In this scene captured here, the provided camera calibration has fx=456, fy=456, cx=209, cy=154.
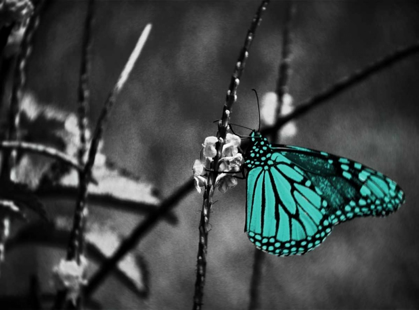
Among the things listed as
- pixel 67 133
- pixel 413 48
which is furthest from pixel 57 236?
pixel 413 48

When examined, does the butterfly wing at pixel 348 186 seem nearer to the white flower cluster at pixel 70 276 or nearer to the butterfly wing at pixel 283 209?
the butterfly wing at pixel 283 209

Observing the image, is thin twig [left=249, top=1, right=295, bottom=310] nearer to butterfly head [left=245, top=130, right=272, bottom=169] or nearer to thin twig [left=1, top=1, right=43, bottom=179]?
butterfly head [left=245, top=130, right=272, bottom=169]

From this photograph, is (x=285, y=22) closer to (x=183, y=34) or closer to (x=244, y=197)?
(x=183, y=34)

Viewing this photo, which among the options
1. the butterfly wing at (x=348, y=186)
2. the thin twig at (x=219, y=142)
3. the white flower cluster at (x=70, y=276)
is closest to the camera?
the thin twig at (x=219, y=142)

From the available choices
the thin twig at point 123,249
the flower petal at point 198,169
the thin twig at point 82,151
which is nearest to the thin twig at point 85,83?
the thin twig at point 82,151

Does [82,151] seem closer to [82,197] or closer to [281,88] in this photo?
[82,197]

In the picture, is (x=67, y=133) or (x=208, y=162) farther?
(x=67, y=133)

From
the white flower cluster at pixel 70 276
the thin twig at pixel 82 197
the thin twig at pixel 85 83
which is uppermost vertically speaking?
the thin twig at pixel 85 83

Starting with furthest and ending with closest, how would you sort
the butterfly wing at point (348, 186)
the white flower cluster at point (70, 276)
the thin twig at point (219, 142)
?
the white flower cluster at point (70, 276), the butterfly wing at point (348, 186), the thin twig at point (219, 142)
